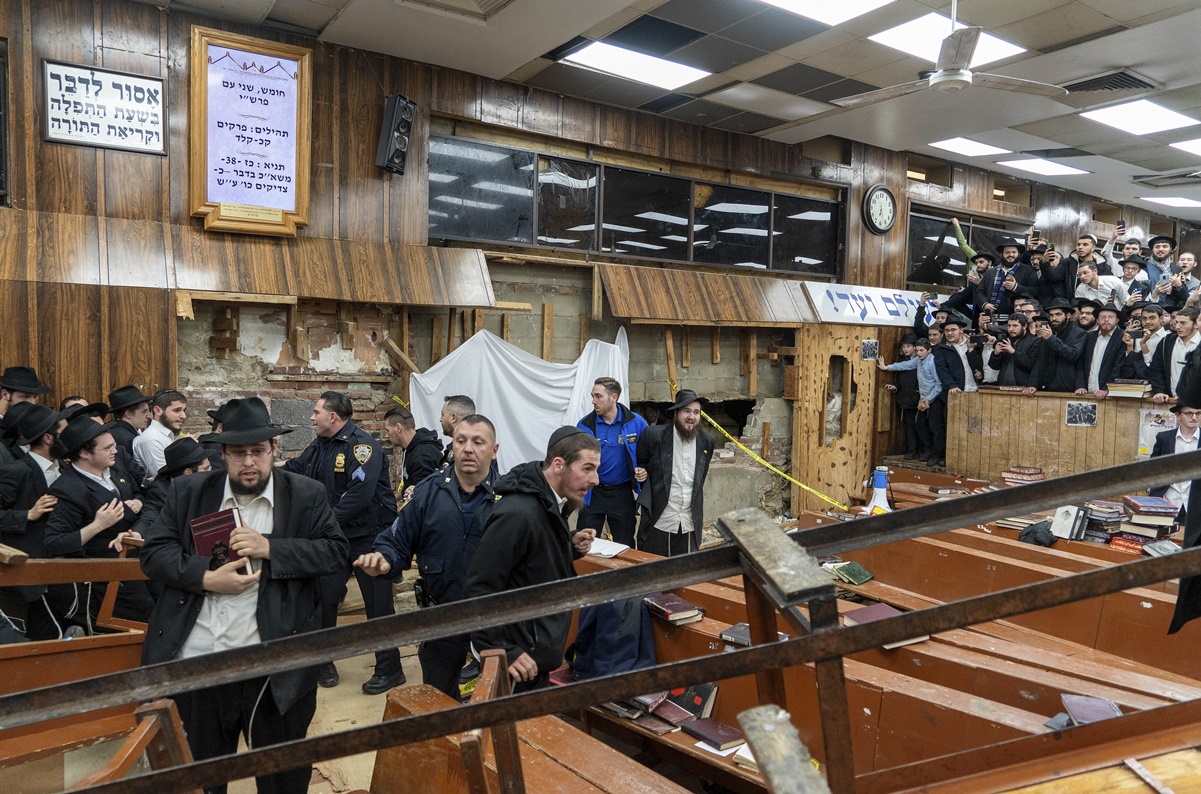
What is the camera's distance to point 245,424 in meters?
2.92

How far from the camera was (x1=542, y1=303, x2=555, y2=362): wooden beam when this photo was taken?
27.3 feet

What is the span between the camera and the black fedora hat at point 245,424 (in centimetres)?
284

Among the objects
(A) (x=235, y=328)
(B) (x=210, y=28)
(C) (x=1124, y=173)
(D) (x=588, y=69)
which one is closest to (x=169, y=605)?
(A) (x=235, y=328)

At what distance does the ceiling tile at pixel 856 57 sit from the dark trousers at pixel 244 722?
7.31 m

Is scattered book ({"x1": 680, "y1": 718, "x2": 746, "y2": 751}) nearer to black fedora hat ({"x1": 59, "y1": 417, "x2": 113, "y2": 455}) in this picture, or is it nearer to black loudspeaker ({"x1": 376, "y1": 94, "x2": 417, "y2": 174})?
black fedora hat ({"x1": 59, "y1": 417, "x2": 113, "y2": 455})

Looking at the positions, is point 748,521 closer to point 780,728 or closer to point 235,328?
point 780,728

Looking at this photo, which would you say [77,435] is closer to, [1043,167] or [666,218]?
[666,218]

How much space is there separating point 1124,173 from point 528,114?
34.4 feet

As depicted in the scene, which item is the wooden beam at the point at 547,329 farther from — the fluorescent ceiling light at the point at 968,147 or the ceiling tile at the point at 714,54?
the fluorescent ceiling light at the point at 968,147

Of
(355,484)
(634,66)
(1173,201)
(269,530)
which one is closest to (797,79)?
(634,66)

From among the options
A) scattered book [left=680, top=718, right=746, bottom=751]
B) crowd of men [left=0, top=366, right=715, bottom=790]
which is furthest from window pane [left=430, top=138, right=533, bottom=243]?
scattered book [left=680, top=718, right=746, bottom=751]

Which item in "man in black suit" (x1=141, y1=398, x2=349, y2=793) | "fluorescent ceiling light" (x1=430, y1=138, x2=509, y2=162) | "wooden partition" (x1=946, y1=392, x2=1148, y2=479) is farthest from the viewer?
"wooden partition" (x1=946, y1=392, x2=1148, y2=479)

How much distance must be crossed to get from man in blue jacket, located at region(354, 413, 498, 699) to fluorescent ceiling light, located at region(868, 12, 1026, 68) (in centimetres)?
597

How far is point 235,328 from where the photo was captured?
6.47 m
